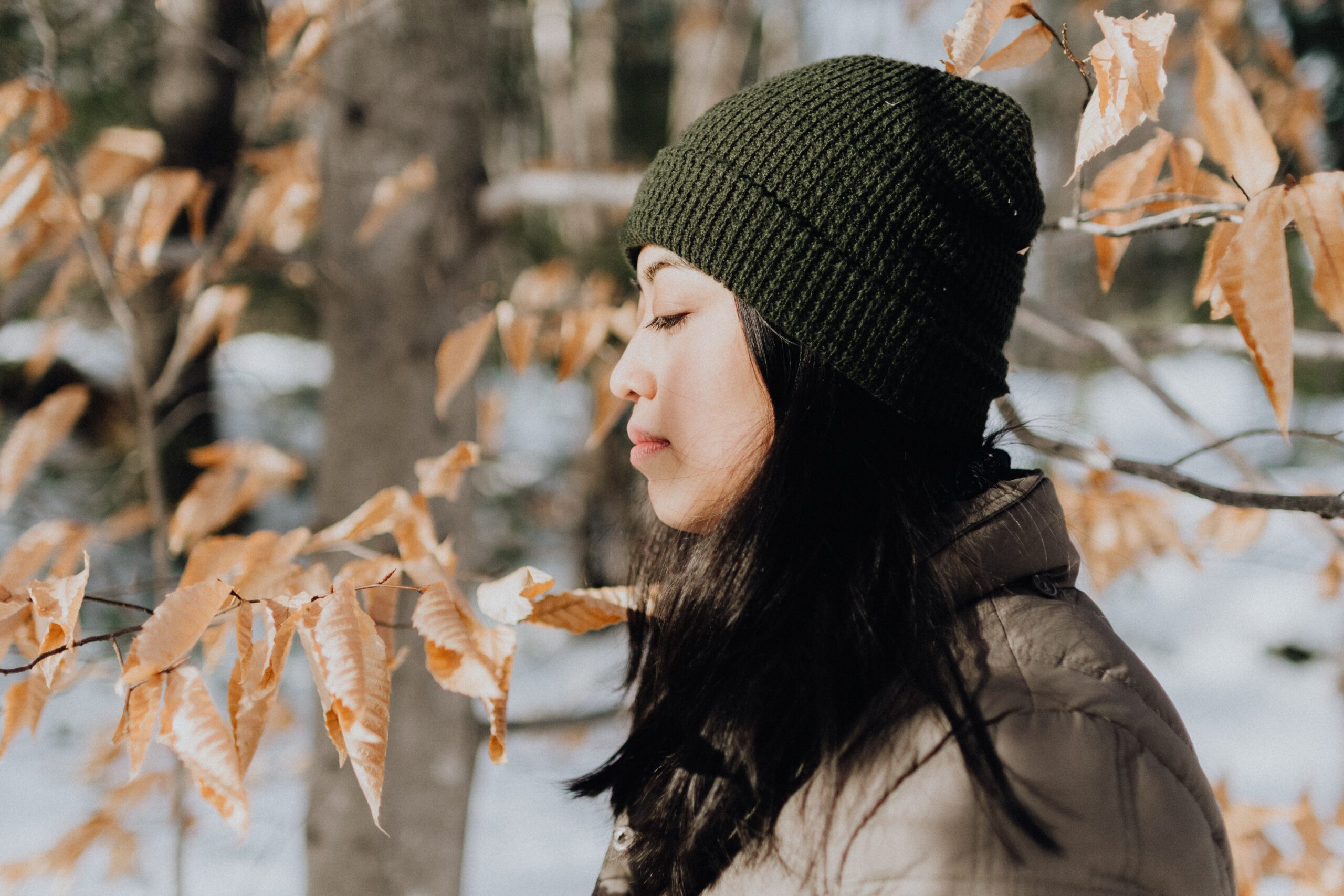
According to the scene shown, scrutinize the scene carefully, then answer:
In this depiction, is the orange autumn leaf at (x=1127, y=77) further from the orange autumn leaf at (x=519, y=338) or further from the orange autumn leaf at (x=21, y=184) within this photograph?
the orange autumn leaf at (x=21, y=184)

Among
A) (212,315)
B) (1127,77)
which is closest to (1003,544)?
(1127,77)

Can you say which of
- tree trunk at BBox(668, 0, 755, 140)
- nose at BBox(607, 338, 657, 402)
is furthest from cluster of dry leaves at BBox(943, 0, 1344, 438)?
tree trunk at BBox(668, 0, 755, 140)

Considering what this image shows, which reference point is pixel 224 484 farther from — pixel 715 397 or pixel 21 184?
pixel 715 397

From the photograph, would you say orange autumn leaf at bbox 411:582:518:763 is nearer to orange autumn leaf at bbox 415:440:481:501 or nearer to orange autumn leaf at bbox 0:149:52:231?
orange autumn leaf at bbox 415:440:481:501

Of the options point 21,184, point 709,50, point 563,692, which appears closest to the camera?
point 21,184

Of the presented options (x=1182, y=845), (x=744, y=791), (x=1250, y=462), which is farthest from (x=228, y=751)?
(x=1250, y=462)

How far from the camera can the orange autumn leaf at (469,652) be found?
82cm

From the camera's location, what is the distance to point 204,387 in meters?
4.12

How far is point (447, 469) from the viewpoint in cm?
128

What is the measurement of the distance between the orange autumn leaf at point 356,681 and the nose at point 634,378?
1.28 ft

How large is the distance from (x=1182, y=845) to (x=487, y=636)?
0.65m

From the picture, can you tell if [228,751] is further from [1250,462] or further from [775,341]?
[1250,462]

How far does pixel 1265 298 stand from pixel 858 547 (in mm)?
439

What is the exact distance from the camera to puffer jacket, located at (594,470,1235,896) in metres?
0.71
